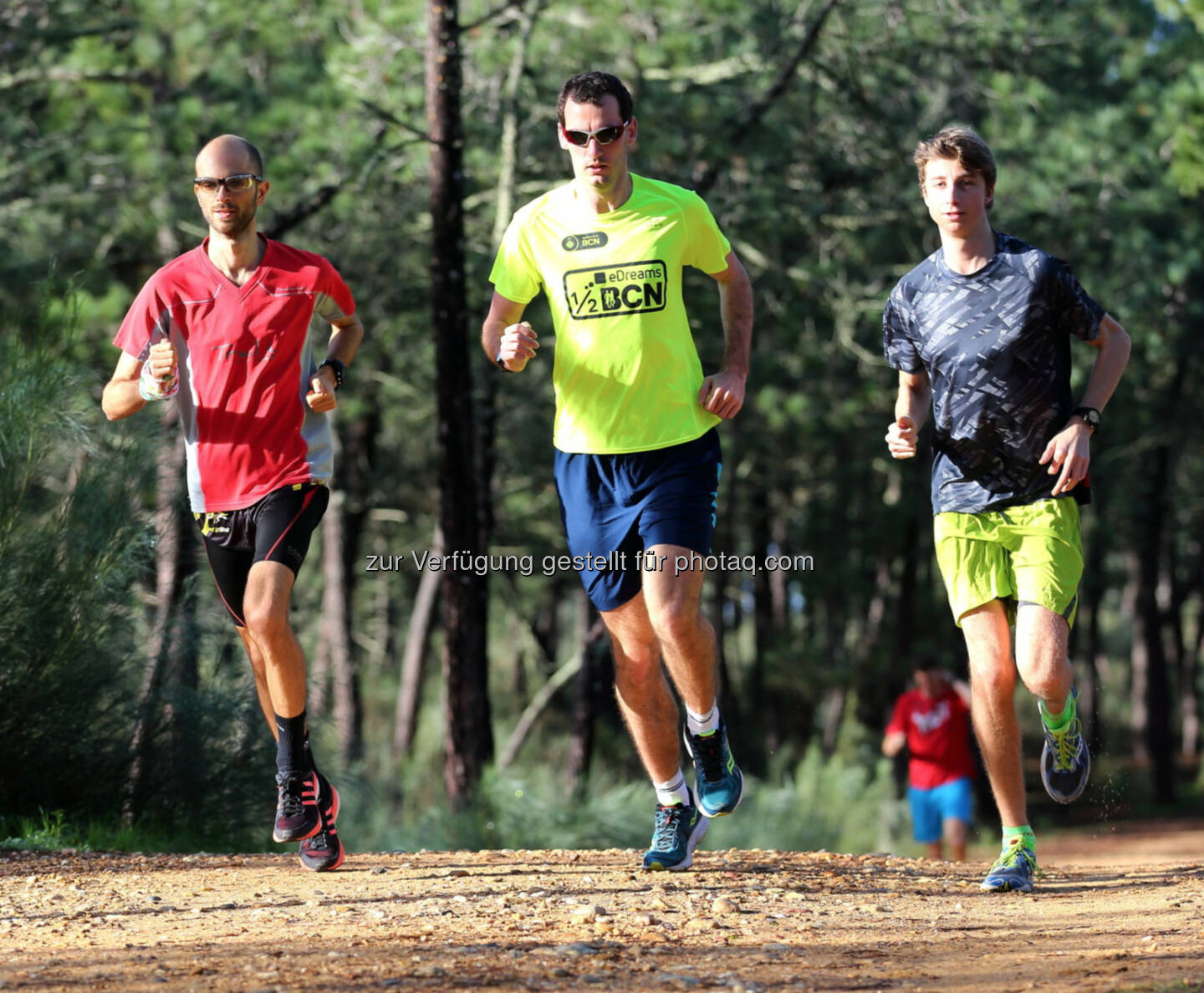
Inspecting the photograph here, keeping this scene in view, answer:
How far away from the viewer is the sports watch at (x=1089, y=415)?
18.0 feet

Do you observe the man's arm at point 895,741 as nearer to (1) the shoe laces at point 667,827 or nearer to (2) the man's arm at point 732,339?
(1) the shoe laces at point 667,827

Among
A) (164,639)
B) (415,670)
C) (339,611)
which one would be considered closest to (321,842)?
(164,639)

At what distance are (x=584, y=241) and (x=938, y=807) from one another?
741 centimetres

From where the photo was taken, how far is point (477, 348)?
16047 mm

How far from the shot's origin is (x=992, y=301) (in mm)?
5594

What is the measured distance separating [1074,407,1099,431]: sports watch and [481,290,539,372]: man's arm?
2.04m

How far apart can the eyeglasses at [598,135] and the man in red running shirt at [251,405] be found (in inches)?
44.6

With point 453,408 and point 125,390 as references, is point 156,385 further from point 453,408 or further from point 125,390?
point 453,408

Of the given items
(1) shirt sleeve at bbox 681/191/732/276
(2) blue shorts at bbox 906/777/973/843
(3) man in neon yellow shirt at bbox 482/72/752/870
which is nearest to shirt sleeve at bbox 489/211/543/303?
(3) man in neon yellow shirt at bbox 482/72/752/870

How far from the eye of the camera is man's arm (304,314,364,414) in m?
5.48

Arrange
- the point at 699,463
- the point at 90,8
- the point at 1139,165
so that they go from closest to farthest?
1. the point at 699,463
2. the point at 90,8
3. the point at 1139,165

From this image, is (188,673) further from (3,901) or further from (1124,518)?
(1124,518)

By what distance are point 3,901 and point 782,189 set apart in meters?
11.1

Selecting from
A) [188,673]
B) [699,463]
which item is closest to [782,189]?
[188,673]
